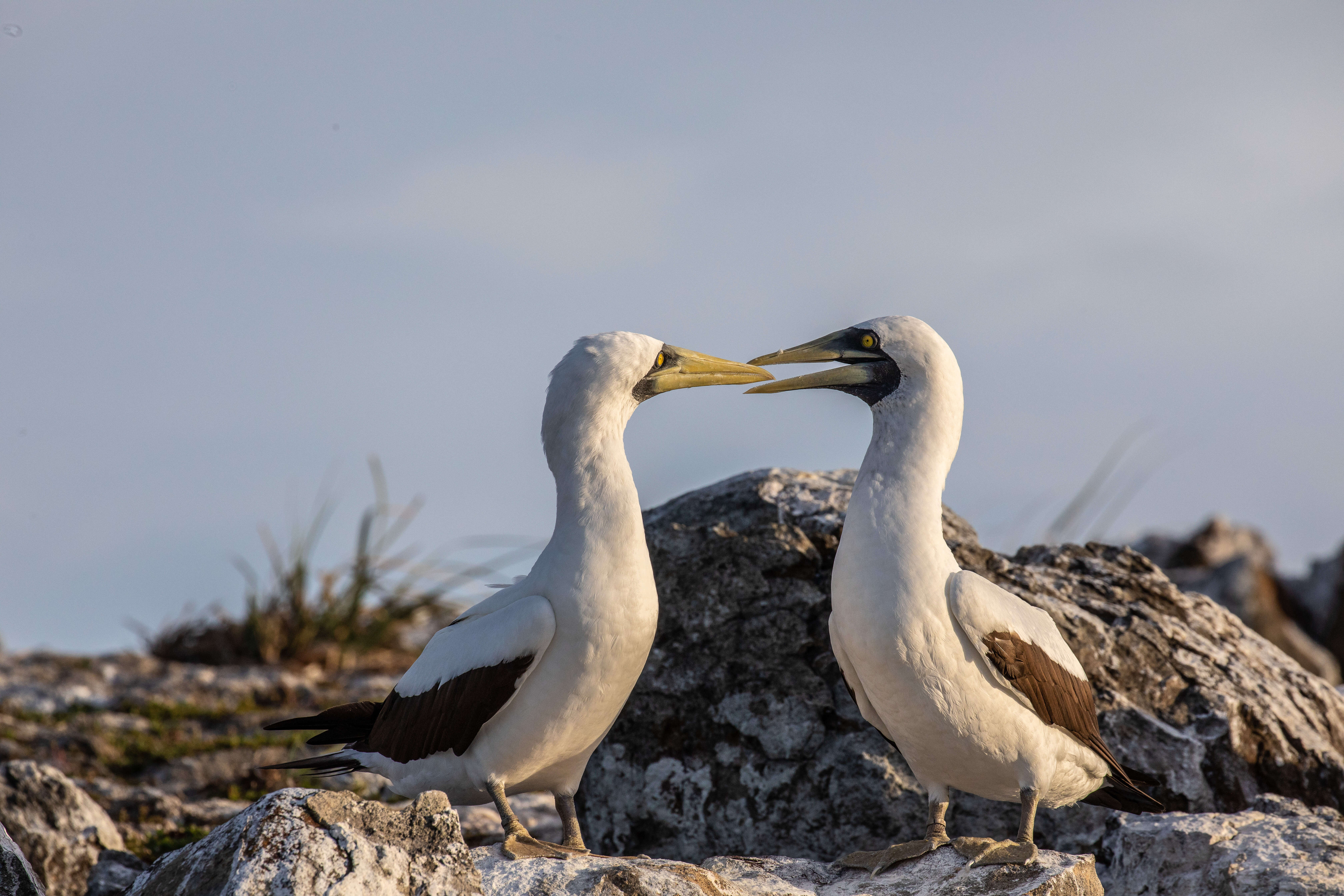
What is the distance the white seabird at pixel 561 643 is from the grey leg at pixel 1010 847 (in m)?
1.49

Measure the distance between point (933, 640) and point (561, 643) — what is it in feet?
4.87

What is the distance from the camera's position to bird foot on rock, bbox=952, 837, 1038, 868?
4215 mm

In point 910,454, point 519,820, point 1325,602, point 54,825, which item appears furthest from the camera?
point 1325,602

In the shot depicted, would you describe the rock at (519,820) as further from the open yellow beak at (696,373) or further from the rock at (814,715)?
the open yellow beak at (696,373)

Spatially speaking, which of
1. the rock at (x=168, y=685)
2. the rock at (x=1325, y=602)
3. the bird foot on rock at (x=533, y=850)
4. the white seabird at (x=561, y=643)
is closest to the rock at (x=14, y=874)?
the white seabird at (x=561, y=643)

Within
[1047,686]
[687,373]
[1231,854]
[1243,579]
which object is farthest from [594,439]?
[1243,579]

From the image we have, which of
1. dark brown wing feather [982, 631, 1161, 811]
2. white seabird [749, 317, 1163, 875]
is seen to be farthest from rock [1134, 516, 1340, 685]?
white seabird [749, 317, 1163, 875]

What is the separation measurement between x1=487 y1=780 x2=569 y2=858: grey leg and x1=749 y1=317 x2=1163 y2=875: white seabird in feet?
4.14

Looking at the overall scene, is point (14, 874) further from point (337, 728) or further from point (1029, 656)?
point (1029, 656)

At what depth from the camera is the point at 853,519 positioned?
4621mm

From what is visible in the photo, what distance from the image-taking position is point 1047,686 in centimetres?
457

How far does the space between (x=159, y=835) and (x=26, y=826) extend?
1.03 meters

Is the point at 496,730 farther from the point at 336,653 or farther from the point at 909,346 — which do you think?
the point at 336,653

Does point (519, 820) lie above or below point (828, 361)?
below
